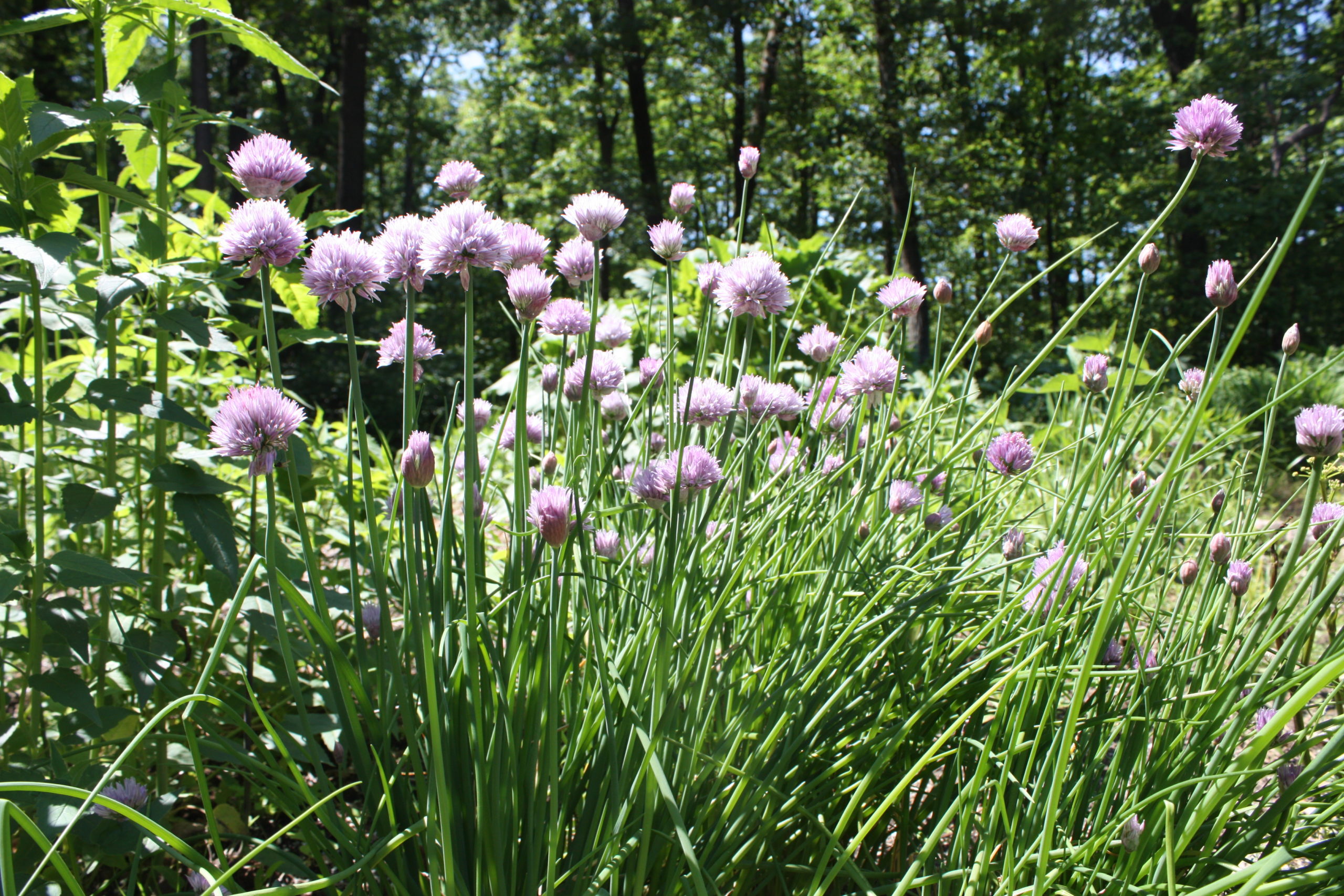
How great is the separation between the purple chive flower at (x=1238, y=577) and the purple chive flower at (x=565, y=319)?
1020 mm

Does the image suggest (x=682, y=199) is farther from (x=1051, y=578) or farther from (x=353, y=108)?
(x=353, y=108)

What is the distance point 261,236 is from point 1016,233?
1.17 m

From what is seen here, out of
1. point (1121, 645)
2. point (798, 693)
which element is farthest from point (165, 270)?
point (1121, 645)

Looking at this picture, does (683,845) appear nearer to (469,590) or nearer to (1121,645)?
(469,590)

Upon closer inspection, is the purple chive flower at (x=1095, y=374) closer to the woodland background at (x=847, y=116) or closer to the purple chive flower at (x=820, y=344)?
the purple chive flower at (x=820, y=344)

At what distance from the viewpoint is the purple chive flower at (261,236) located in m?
0.79

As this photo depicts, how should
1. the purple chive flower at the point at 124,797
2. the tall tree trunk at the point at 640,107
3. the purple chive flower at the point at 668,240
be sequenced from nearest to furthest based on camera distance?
the purple chive flower at the point at 124,797 < the purple chive flower at the point at 668,240 < the tall tree trunk at the point at 640,107

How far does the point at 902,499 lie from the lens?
1295 mm

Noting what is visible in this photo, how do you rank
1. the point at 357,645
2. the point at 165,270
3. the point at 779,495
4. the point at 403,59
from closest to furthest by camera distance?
the point at 357,645 → the point at 165,270 → the point at 779,495 → the point at 403,59

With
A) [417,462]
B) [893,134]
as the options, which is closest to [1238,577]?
[417,462]

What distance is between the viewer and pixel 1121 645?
1.25 m

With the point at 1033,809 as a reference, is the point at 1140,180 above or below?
above

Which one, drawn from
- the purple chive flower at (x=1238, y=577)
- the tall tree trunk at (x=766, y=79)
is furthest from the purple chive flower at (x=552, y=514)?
the tall tree trunk at (x=766, y=79)

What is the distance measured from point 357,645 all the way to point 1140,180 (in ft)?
54.9
